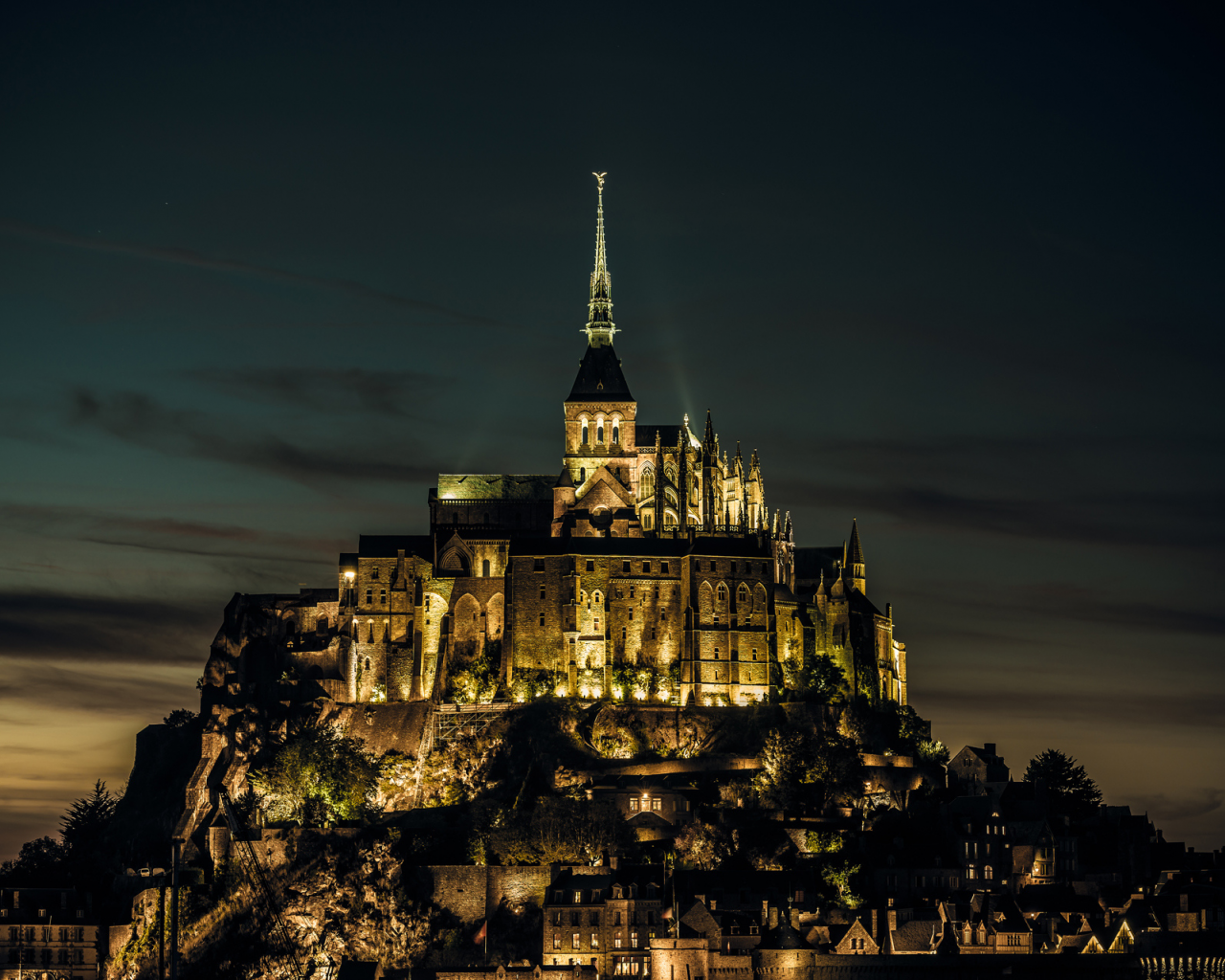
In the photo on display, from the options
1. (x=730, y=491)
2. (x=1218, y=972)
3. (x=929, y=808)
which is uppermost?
(x=730, y=491)

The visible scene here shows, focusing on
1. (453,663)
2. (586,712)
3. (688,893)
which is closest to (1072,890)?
(688,893)

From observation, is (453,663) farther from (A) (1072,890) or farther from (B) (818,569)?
(A) (1072,890)

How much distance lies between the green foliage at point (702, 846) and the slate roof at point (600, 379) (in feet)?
137

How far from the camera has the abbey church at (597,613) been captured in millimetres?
134375

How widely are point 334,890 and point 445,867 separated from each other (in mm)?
6344

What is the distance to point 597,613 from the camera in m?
135

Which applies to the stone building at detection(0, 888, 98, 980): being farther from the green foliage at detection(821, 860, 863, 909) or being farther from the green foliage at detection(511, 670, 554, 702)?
the green foliage at detection(821, 860, 863, 909)

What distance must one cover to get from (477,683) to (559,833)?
21.8m

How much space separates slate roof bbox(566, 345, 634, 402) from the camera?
495 feet

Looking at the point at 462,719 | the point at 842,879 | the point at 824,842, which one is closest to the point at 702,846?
the point at 824,842

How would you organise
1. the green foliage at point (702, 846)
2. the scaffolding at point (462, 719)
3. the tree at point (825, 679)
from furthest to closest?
1. the tree at point (825, 679)
2. the scaffolding at point (462, 719)
3. the green foliage at point (702, 846)

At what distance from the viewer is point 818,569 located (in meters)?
145

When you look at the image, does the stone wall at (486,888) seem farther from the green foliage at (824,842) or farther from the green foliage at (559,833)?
the green foliage at (824,842)

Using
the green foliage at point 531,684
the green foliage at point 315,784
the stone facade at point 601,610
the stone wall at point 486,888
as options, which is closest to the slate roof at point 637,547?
the stone facade at point 601,610
